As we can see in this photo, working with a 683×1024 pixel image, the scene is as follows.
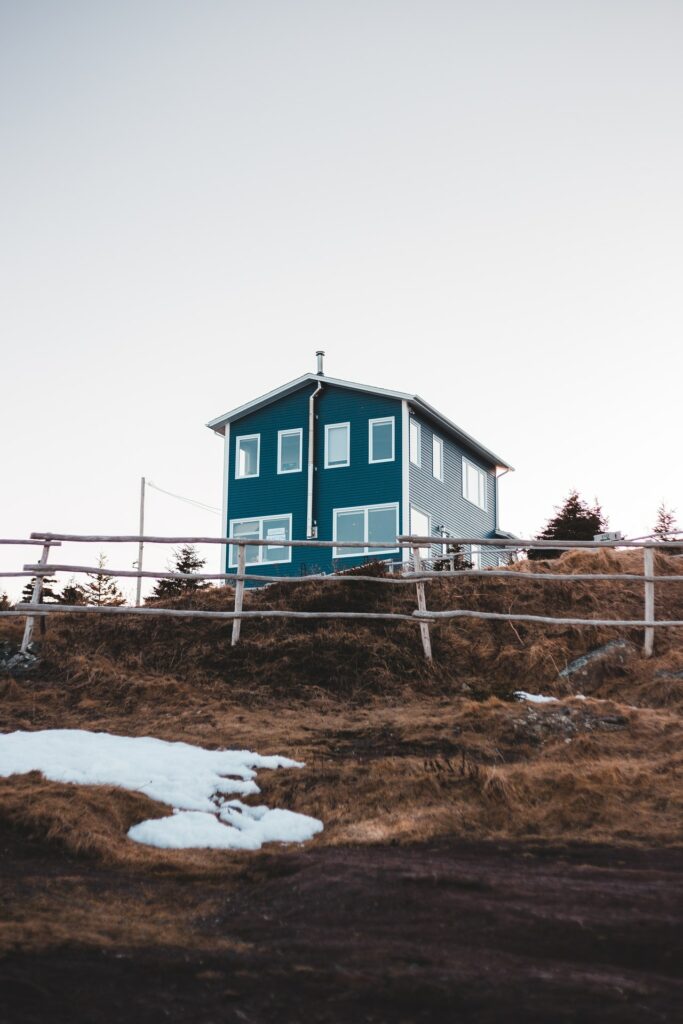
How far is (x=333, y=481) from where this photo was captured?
2738 cm

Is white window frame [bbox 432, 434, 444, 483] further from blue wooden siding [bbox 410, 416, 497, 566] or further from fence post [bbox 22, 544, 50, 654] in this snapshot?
fence post [bbox 22, 544, 50, 654]

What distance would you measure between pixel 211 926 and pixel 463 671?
775cm

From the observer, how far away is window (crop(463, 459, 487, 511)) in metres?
31.3

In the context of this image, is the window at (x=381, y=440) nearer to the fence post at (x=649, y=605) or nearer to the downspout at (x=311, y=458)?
the downspout at (x=311, y=458)

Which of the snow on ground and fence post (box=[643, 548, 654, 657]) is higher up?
fence post (box=[643, 548, 654, 657])

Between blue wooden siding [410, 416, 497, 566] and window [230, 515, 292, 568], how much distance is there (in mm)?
3953

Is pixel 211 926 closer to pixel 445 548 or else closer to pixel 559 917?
pixel 559 917

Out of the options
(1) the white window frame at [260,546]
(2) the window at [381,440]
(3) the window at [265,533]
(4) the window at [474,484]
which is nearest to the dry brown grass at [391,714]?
(2) the window at [381,440]

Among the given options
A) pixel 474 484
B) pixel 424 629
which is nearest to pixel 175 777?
pixel 424 629

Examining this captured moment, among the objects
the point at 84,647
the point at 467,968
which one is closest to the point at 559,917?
the point at 467,968

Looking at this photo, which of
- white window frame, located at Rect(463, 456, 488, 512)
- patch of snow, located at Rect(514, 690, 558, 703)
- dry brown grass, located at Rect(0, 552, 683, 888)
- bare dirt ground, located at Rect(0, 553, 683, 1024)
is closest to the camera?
bare dirt ground, located at Rect(0, 553, 683, 1024)

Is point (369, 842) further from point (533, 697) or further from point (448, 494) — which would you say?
point (448, 494)

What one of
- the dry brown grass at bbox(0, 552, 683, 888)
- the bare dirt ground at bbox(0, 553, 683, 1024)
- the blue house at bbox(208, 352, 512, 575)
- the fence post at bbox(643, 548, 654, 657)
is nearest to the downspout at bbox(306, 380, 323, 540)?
the blue house at bbox(208, 352, 512, 575)

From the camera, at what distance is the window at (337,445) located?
90.0 feet
